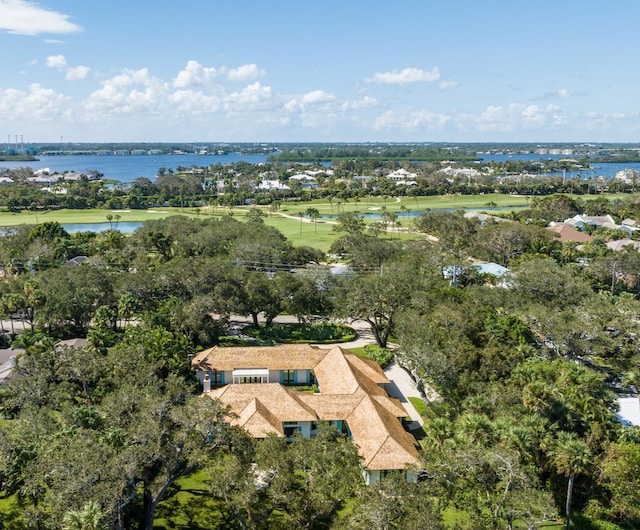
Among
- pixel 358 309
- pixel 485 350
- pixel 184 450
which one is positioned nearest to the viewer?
pixel 184 450

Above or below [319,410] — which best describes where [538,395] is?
above

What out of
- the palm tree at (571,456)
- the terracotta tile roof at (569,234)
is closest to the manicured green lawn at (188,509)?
the palm tree at (571,456)

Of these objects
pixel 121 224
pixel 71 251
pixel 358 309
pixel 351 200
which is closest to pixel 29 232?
pixel 71 251

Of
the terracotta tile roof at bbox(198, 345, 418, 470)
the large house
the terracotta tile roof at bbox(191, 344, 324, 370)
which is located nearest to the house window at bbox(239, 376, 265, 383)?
the large house

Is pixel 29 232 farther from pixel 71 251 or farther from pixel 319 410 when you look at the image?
pixel 319 410

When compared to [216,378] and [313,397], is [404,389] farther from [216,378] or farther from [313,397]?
[216,378]

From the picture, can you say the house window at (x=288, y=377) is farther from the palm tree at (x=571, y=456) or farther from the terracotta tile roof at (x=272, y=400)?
the palm tree at (x=571, y=456)

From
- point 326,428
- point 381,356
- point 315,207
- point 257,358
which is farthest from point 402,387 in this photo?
point 315,207
